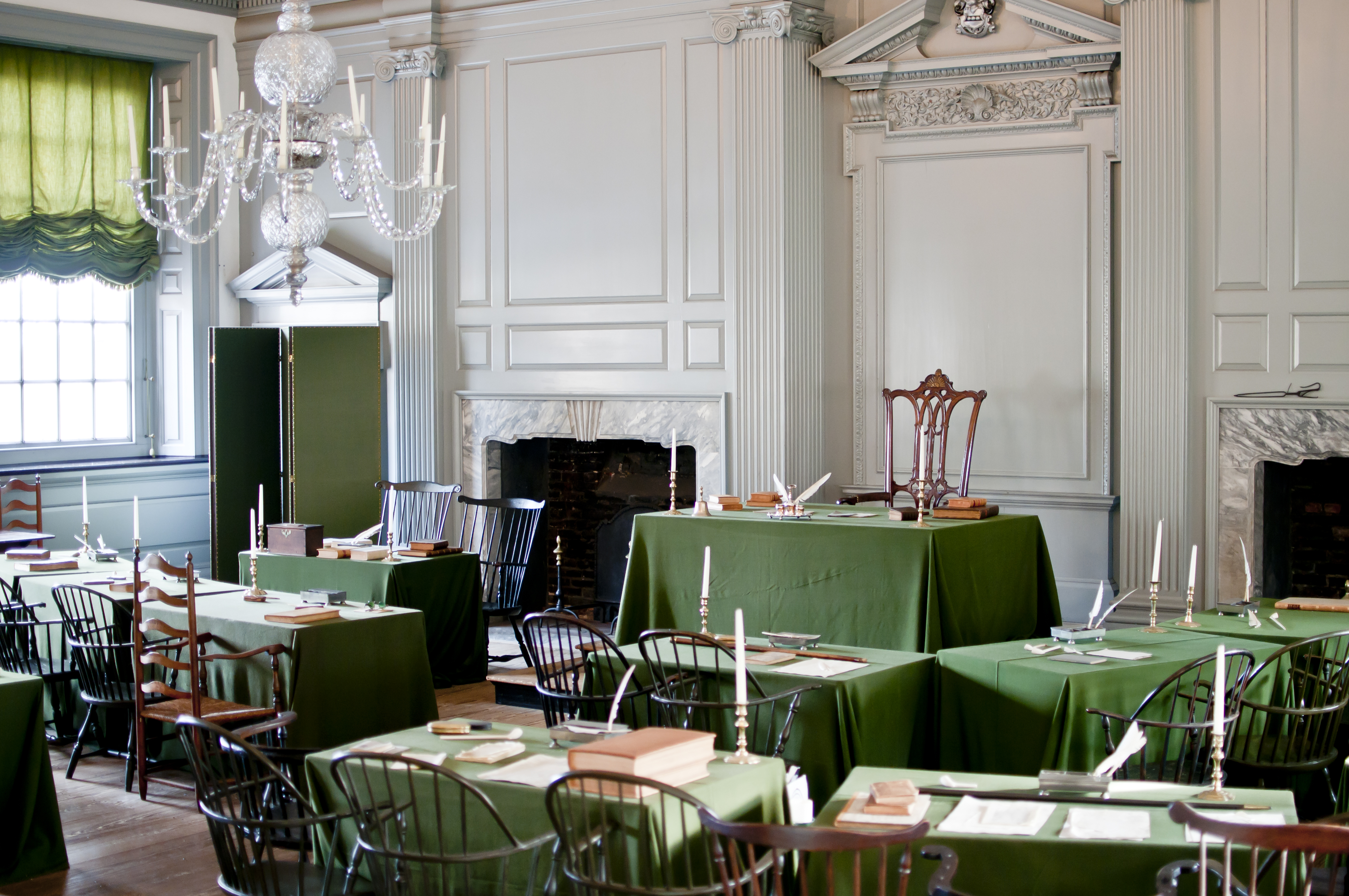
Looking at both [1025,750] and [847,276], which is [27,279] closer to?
[847,276]

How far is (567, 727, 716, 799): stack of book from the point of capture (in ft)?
10.2

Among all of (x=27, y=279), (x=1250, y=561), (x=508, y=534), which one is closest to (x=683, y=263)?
(x=508, y=534)

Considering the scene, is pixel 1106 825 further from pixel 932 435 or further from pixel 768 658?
pixel 932 435

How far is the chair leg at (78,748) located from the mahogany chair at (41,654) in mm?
197

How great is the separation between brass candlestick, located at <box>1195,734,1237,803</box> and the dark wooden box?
5164 mm

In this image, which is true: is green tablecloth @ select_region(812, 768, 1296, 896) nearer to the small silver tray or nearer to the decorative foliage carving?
the small silver tray

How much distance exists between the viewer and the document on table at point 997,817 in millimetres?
3004

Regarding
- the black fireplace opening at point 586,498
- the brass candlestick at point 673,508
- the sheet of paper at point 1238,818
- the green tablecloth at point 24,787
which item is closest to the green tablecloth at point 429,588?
the brass candlestick at point 673,508

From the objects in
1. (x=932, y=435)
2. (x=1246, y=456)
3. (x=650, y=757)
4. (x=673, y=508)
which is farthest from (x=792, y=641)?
(x=1246, y=456)

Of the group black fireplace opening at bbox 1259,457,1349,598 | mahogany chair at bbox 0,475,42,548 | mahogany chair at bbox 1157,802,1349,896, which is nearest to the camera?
mahogany chair at bbox 1157,802,1349,896

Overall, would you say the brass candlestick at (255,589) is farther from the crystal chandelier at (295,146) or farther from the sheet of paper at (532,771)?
the sheet of paper at (532,771)

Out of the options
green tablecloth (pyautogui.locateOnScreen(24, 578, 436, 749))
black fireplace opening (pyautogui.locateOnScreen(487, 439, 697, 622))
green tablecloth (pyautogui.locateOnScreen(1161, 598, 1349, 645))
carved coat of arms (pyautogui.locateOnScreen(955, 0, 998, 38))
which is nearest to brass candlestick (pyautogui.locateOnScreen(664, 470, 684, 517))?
green tablecloth (pyautogui.locateOnScreen(24, 578, 436, 749))

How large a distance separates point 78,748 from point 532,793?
11.1 ft

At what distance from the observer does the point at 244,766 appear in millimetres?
3840
